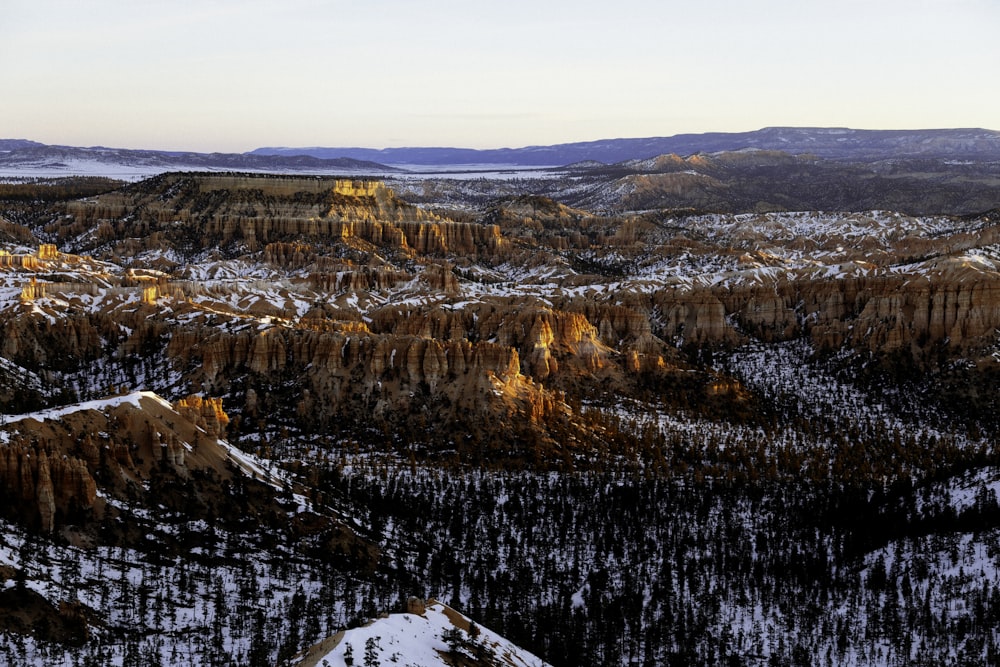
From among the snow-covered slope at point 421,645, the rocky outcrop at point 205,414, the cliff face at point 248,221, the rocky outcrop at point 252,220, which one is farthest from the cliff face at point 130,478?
the cliff face at point 248,221

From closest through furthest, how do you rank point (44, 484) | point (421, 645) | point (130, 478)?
point (421, 645), point (44, 484), point (130, 478)

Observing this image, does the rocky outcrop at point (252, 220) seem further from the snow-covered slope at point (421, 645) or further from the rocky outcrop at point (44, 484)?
the snow-covered slope at point (421, 645)

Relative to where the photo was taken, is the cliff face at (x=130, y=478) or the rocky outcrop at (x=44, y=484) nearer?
the rocky outcrop at (x=44, y=484)

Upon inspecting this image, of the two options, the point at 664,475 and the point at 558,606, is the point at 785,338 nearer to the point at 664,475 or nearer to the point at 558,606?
the point at 664,475

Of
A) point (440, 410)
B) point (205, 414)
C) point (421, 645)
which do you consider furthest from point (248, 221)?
point (421, 645)

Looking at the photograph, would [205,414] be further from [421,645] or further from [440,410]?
[421,645]

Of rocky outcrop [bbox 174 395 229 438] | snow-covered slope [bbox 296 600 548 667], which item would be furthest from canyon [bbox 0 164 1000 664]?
snow-covered slope [bbox 296 600 548 667]

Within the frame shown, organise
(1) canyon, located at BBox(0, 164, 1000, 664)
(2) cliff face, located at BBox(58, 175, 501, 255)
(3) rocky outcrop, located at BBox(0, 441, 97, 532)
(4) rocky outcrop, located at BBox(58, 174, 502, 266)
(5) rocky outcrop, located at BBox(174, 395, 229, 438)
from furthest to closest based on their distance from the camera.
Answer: (4) rocky outcrop, located at BBox(58, 174, 502, 266) < (2) cliff face, located at BBox(58, 175, 501, 255) < (5) rocky outcrop, located at BBox(174, 395, 229, 438) < (1) canyon, located at BBox(0, 164, 1000, 664) < (3) rocky outcrop, located at BBox(0, 441, 97, 532)

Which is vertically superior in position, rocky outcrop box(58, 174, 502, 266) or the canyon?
rocky outcrop box(58, 174, 502, 266)

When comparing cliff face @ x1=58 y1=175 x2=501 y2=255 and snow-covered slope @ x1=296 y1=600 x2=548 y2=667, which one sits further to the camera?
cliff face @ x1=58 y1=175 x2=501 y2=255

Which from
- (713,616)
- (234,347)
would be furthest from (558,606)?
(234,347)

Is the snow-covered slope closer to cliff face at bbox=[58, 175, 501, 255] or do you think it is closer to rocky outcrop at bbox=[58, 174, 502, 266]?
rocky outcrop at bbox=[58, 174, 502, 266]
